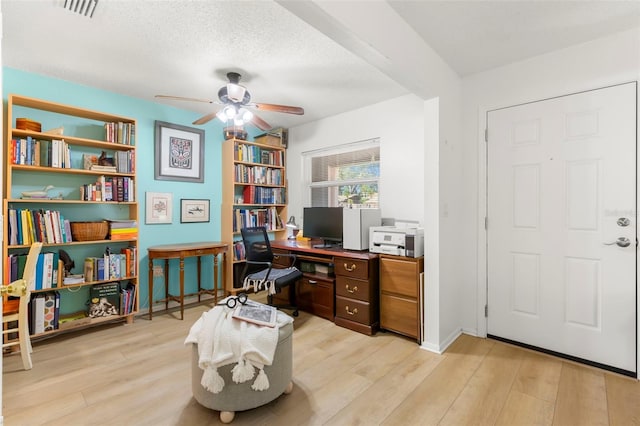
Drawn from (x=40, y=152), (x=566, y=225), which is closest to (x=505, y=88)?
(x=566, y=225)

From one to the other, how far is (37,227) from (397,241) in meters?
3.15

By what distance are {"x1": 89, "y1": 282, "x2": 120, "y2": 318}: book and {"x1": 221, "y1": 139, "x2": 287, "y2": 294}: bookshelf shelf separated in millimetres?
1254

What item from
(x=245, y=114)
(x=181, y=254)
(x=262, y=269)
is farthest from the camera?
(x=262, y=269)

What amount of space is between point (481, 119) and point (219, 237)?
11.0 feet

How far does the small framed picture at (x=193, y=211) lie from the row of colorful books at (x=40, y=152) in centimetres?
122

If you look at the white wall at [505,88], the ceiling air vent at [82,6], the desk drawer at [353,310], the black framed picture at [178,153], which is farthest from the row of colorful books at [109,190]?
the white wall at [505,88]

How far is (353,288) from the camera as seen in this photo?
316cm

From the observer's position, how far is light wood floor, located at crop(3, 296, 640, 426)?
194cm

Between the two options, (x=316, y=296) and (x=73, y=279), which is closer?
(x=73, y=279)

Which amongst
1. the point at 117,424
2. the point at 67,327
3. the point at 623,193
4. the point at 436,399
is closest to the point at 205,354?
the point at 117,424

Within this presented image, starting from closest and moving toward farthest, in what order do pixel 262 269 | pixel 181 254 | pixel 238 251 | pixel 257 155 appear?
pixel 181 254 < pixel 262 269 < pixel 238 251 < pixel 257 155

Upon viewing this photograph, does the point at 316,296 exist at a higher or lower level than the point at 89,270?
lower

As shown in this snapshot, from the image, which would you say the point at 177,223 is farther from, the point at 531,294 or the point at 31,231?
the point at 531,294

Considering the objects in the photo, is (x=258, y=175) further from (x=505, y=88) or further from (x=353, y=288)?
(x=505, y=88)
